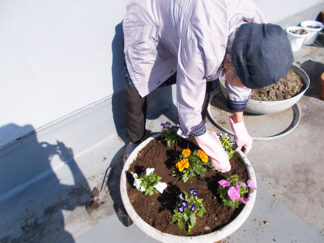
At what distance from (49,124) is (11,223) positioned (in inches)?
33.7

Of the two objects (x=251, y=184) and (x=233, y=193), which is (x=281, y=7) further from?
(x=233, y=193)

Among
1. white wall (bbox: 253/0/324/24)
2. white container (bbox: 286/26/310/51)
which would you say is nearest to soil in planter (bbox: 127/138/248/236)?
white wall (bbox: 253/0/324/24)

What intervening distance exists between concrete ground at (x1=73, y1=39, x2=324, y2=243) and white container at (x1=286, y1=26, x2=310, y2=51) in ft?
4.32

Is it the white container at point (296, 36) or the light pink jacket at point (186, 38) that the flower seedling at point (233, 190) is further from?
the white container at point (296, 36)

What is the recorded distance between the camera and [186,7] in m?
1.12

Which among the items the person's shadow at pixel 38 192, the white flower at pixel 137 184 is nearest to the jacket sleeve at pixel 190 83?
the white flower at pixel 137 184

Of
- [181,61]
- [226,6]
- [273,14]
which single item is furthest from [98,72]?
[273,14]

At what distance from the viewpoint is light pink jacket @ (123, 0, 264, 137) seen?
3.56ft

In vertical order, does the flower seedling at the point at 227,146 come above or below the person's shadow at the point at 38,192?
above

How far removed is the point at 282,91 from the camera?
2.47m

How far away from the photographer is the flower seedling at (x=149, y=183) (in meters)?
1.53

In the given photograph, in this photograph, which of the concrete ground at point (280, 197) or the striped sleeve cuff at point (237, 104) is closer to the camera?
the striped sleeve cuff at point (237, 104)

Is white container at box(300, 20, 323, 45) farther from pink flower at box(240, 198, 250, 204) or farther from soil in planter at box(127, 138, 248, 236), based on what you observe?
pink flower at box(240, 198, 250, 204)

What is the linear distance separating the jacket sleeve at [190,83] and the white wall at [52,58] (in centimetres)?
84
